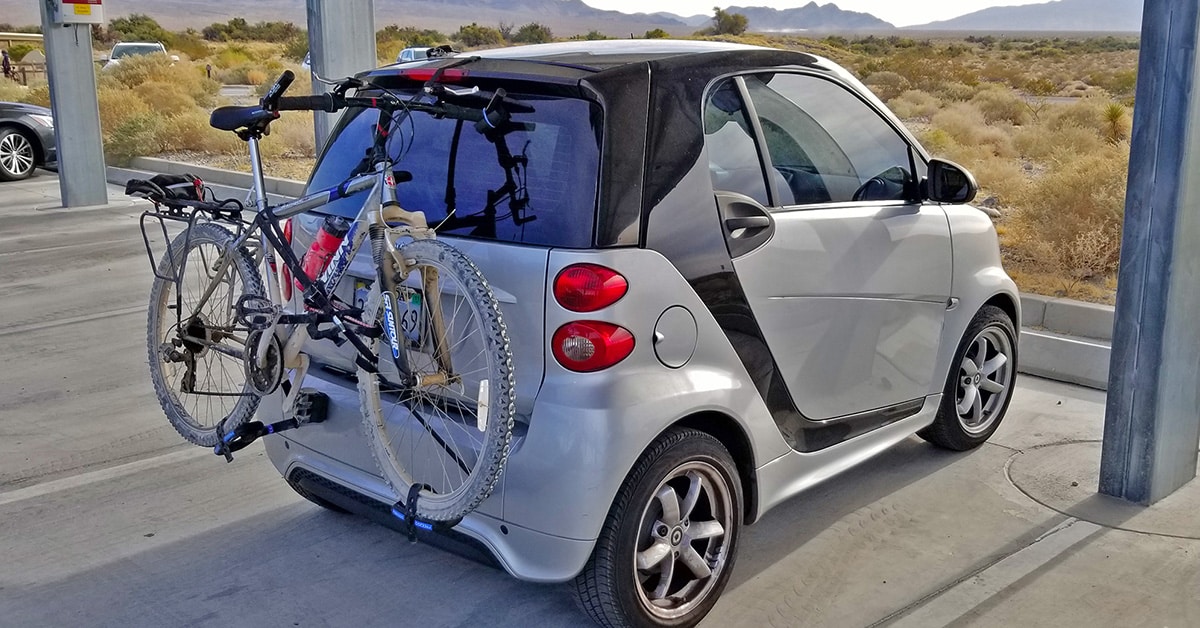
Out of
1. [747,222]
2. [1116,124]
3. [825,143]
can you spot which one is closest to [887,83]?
[1116,124]

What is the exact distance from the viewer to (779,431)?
154 inches

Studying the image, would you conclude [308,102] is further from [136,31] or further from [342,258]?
[136,31]

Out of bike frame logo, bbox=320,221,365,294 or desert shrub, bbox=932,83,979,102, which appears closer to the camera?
bike frame logo, bbox=320,221,365,294

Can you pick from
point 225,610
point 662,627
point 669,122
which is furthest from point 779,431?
point 225,610

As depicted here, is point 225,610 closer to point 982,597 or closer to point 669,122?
point 669,122

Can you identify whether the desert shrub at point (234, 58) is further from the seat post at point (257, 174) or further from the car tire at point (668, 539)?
the car tire at point (668, 539)

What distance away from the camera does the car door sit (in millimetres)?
3830

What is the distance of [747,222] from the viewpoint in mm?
3744

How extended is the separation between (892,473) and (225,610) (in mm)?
2781

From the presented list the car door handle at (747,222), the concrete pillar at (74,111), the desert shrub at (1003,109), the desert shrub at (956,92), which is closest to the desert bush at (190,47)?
the desert shrub at (956,92)

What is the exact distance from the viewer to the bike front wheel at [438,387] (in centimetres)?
327

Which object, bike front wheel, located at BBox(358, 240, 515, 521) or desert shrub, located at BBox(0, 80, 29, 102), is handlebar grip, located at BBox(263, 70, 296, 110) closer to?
bike front wheel, located at BBox(358, 240, 515, 521)

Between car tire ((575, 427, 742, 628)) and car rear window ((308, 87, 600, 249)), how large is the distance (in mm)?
705

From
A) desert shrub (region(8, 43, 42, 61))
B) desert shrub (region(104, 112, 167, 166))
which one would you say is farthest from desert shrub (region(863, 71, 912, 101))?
desert shrub (region(8, 43, 42, 61))
